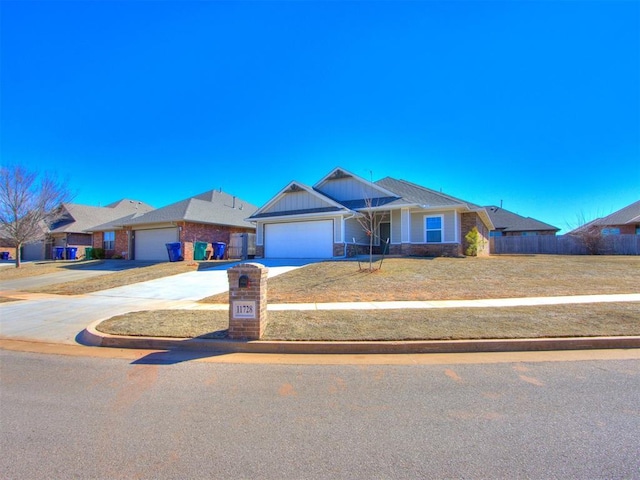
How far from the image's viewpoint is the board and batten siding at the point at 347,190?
850 inches

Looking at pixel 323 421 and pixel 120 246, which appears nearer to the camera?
pixel 323 421

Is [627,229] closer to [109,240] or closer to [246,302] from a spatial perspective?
[246,302]

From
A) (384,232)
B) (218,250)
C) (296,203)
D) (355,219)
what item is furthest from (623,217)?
(218,250)

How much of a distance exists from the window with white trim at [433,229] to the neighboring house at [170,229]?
11685 mm

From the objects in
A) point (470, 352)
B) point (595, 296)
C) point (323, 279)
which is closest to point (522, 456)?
point (470, 352)

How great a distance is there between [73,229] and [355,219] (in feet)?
93.9

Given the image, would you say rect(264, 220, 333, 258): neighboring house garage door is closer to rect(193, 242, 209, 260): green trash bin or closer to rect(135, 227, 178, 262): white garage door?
rect(193, 242, 209, 260): green trash bin

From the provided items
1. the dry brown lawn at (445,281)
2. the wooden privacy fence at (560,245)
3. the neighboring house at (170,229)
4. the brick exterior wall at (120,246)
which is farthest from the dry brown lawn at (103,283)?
the wooden privacy fence at (560,245)

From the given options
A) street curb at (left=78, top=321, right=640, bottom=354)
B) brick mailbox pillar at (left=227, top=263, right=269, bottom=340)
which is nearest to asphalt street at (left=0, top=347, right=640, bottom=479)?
street curb at (left=78, top=321, right=640, bottom=354)

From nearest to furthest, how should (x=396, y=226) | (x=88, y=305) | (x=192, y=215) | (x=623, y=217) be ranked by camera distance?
1. (x=88, y=305)
2. (x=396, y=226)
3. (x=192, y=215)
4. (x=623, y=217)

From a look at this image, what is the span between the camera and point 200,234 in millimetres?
24953

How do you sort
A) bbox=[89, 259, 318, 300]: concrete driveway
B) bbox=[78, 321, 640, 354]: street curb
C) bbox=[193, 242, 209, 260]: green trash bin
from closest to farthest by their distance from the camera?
bbox=[78, 321, 640, 354]: street curb, bbox=[89, 259, 318, 300]: concrete driveway, bbox=[193, 242, 209, 260]: green trash bin

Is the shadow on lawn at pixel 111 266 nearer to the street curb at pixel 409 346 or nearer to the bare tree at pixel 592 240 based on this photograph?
the street curb at pixel 409 346

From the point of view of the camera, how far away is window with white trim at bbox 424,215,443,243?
A: 63.8 feet
